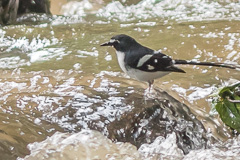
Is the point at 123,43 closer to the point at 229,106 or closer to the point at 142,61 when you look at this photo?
the point at 142,61

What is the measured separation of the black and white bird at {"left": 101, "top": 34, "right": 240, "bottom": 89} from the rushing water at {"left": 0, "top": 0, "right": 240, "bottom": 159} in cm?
27

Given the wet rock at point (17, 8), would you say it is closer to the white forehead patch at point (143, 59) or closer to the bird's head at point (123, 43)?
the bird's head at point (123, 43)

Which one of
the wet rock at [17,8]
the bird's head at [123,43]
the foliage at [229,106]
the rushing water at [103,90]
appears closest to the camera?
the rushing water at [103,90]

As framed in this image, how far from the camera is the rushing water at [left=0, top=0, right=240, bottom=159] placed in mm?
2896

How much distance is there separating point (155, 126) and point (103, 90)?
0.84 m

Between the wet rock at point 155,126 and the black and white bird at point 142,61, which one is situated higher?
the black and white bird at point 142,61

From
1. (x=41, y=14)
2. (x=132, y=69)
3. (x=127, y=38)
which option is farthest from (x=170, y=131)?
(x=41, y=14)

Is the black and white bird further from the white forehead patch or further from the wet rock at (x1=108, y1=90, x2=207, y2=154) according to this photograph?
the wet rock at (x1=108, y1=90, x2=207, y2=154)

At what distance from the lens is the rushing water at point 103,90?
290 centimetres

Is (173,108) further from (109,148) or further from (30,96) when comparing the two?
(30,96)

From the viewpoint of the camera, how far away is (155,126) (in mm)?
3264

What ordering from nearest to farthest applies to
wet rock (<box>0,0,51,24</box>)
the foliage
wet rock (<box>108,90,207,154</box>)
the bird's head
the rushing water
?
the rushing water
the foliage
wet rock (<box>108,90,207,154</box>)
the bird's head
wet rock (<box>0,0,51,24</box>)

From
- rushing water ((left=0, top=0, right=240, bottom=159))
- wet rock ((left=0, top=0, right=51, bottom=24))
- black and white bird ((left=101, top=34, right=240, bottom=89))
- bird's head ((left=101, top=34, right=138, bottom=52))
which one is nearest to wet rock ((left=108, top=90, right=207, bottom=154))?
rushing water ((left=0, top=0, right=240, bottom=159))

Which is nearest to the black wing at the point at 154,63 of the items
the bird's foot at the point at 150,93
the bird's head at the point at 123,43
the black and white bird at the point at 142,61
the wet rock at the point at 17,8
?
the black and white bird at the point at 142,61
